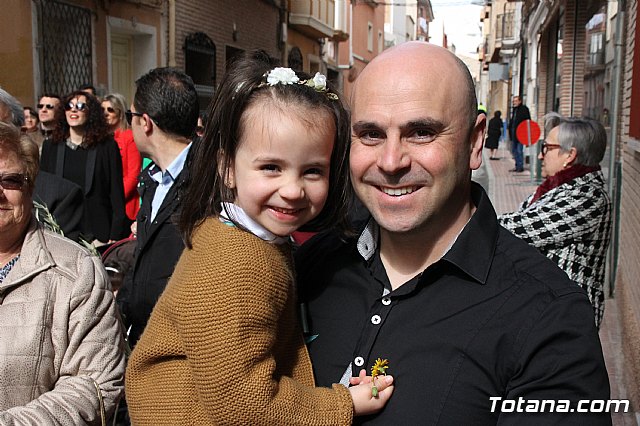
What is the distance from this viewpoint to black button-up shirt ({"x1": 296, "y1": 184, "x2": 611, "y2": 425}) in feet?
5.46

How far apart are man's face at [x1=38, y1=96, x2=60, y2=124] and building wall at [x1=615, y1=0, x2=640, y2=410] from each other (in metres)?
5.54

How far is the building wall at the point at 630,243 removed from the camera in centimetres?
530

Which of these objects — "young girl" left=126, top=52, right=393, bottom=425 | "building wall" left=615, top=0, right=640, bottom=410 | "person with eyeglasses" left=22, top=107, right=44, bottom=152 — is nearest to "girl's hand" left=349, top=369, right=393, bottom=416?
"young girl" left=126, top=52, right=393, bottom=425

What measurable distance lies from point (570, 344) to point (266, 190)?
36.2 inches

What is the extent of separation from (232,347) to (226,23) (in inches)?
667

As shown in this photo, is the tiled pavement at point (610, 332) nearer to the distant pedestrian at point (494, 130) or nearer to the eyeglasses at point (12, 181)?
the eyeglasses at point (12, 181)

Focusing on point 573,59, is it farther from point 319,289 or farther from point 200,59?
point 319,289

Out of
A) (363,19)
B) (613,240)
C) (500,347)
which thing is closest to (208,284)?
(500,347)

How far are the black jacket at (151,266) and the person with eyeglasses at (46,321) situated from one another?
1.06m

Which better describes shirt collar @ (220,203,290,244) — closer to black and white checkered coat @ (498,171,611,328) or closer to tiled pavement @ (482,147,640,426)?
black and white checkered coat @ (498,171,611,328)

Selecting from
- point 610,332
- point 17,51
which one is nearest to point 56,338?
point 610,332

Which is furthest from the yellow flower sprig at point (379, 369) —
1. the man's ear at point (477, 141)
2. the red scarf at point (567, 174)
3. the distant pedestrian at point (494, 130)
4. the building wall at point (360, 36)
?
the building wall at point (360, 36)

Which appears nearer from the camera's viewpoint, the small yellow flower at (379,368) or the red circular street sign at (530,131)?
the small yellow flower at (379,368)

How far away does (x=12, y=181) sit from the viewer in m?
2.49
